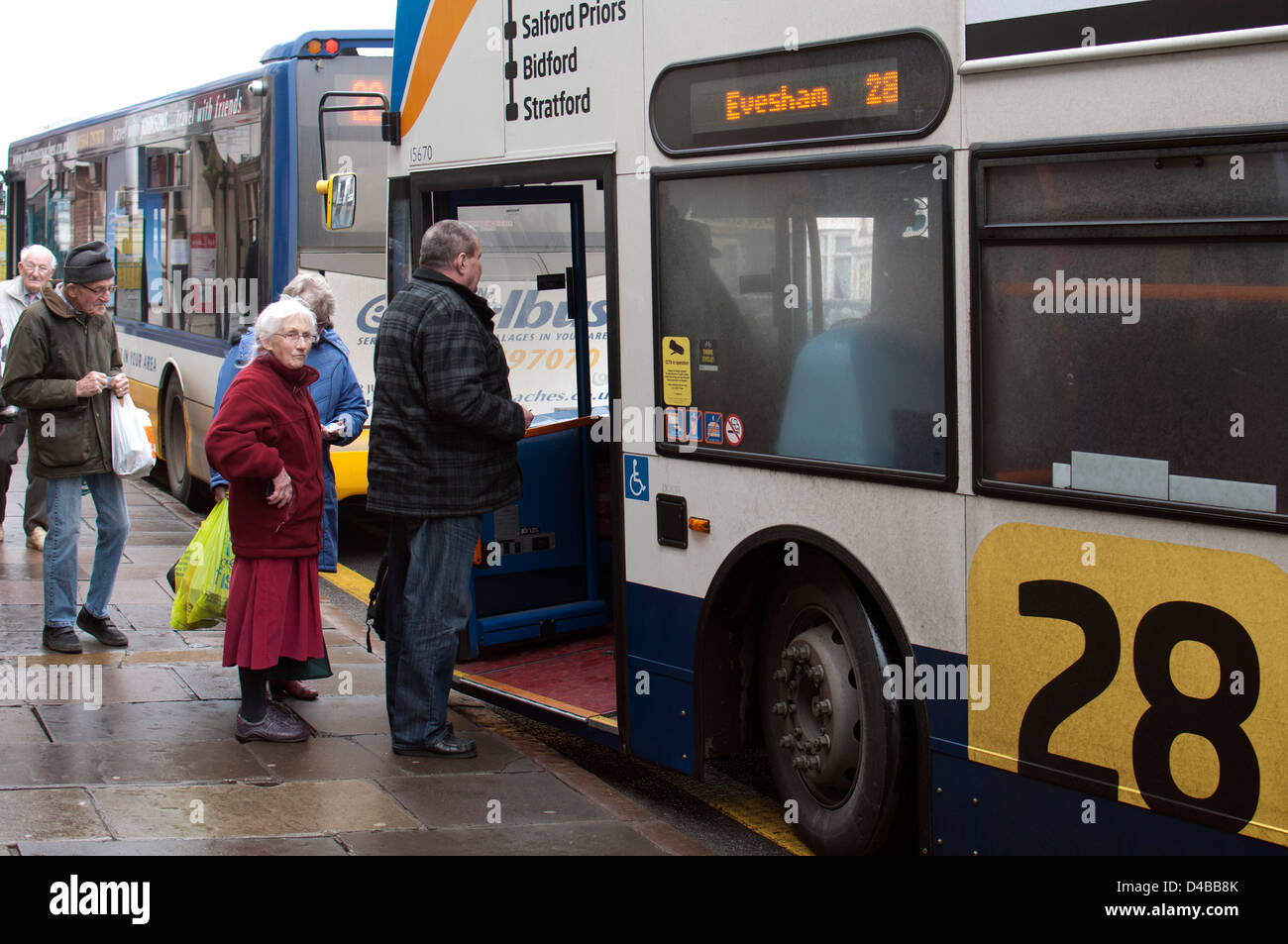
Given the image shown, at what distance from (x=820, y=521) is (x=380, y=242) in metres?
6.79

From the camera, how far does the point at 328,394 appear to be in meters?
6.48

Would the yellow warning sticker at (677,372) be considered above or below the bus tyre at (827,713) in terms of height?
above

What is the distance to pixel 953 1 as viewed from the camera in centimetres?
395

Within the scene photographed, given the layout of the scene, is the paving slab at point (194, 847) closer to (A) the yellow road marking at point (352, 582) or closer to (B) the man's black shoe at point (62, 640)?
(B) the man's black shoe at point (62, 640)

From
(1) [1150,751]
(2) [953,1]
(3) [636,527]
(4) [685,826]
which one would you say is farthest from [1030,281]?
(4) [685,826]

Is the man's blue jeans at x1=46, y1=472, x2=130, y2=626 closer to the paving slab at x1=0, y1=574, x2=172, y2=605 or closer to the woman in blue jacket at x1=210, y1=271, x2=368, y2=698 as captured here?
the woman in blue jacket at x1=210, y1=271, x2=368, y2=698

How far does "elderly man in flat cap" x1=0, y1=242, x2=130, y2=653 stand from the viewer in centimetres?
668

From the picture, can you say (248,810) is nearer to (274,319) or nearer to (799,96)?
(274,319)

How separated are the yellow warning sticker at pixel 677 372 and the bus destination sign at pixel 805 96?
2.05 feet

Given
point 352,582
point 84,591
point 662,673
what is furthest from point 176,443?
point 662,673

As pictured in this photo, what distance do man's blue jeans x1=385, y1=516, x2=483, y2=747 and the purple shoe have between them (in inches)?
15.1

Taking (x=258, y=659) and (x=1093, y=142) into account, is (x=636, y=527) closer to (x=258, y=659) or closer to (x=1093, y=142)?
(x=258, y=659)

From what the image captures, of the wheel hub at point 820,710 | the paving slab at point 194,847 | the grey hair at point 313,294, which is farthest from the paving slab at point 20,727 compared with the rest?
the wheel hub at point 820,710

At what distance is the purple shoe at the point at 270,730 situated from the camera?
19.0 ft
